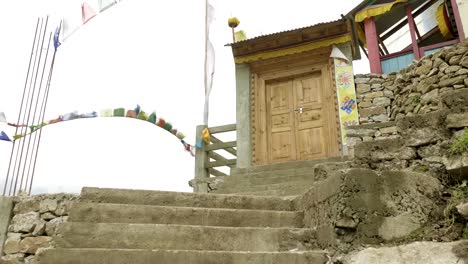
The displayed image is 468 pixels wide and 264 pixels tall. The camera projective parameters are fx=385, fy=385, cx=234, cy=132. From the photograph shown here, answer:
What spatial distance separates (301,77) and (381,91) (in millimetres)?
1748

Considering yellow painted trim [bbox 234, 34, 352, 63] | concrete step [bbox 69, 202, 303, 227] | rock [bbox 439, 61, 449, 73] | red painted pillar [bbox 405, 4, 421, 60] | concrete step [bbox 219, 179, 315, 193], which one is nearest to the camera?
concrete step [bbox 69, 202, 303, 227]

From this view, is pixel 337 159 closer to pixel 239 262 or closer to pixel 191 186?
pixel 191 186

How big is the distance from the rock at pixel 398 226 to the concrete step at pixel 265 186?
2489mm

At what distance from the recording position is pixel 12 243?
3793 mm

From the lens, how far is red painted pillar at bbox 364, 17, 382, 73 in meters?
9.05

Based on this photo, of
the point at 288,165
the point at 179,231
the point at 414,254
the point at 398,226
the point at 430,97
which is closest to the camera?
the point at 414,254

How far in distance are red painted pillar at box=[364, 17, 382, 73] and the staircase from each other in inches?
255

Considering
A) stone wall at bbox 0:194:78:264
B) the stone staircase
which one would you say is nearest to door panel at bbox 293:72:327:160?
the stone staircase

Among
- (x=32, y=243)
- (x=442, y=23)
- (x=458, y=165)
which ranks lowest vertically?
(x=32, y=243)

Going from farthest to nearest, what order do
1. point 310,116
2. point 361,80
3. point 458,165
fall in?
point 361,80 < point 310,116 < point 458,165

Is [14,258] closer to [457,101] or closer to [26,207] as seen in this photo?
[26,207]

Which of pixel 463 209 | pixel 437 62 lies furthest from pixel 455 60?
pixel 463 209

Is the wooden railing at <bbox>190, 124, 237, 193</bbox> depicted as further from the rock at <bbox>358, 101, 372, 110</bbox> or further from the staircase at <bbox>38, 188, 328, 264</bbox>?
the staircase at <bbox>38, 188, 328, 264</bbox>

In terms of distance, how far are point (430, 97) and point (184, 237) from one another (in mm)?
6088
